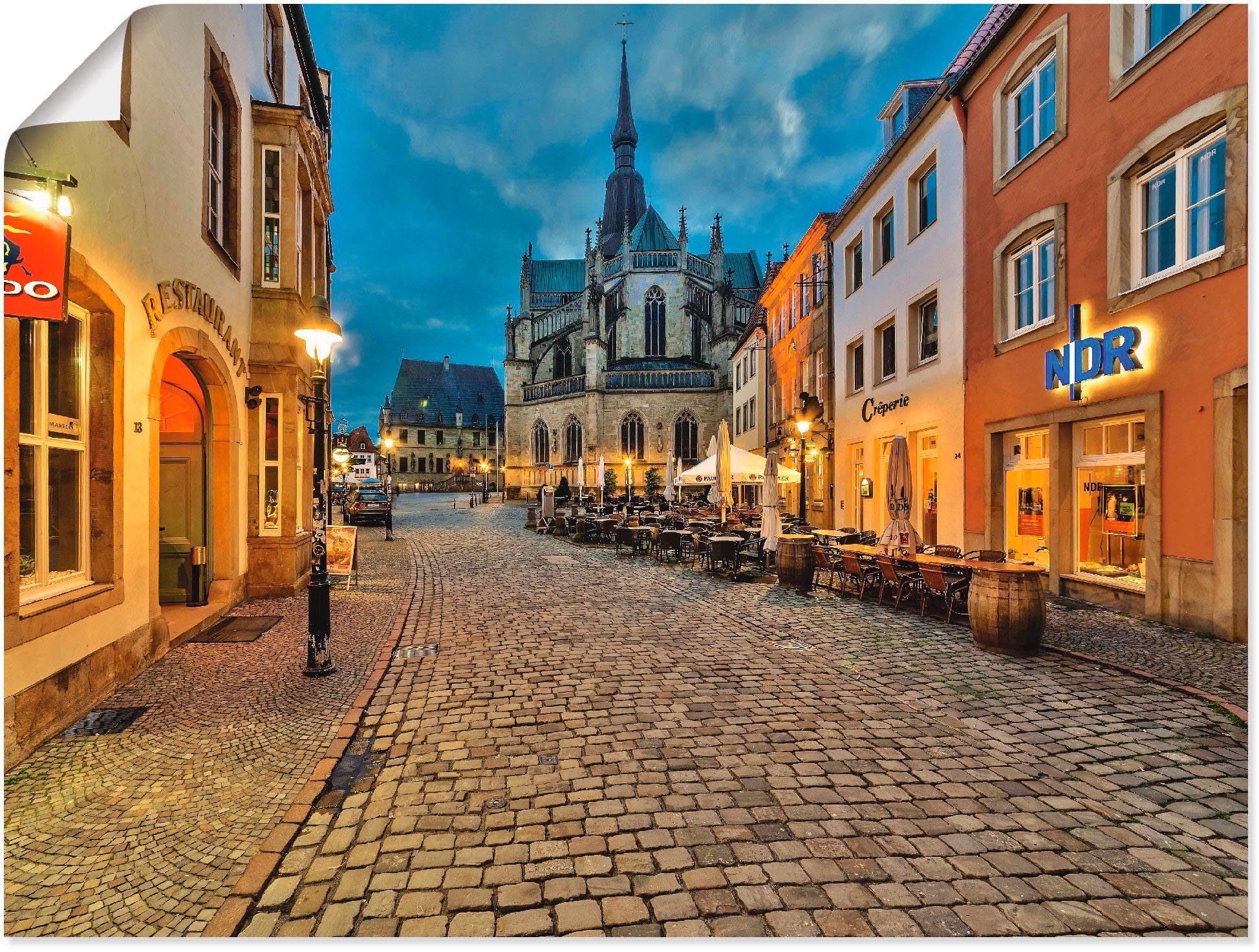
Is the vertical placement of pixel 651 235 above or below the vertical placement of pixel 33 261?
above

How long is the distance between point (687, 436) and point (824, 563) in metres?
35.9

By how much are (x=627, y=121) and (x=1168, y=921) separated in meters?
78.8

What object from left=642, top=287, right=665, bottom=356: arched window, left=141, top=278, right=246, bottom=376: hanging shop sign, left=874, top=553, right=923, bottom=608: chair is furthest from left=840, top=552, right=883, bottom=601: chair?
left=642, top=287, right=665, bottom=356: arched window

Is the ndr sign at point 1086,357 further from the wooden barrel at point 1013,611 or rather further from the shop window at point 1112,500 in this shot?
the wooden barrel at point 1013,611

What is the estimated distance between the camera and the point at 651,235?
5247cm

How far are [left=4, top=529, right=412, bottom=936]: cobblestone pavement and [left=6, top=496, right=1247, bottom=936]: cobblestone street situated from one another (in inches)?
0.7

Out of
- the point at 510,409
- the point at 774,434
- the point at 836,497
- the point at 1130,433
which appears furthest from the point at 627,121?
the point at 1130,433

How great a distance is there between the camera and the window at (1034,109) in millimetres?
9289

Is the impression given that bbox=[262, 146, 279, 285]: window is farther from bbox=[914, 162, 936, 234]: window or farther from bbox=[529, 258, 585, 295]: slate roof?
bbox=[529, 258, 585, 295]: slate roof

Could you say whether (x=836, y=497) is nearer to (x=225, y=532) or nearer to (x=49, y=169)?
(x=225, y=532)

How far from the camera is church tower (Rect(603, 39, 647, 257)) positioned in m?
63.4

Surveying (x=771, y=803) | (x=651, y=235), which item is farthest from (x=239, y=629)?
(x=651, y=235)

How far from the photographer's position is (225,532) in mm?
8039

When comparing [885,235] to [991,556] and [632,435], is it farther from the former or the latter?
[632,435]
